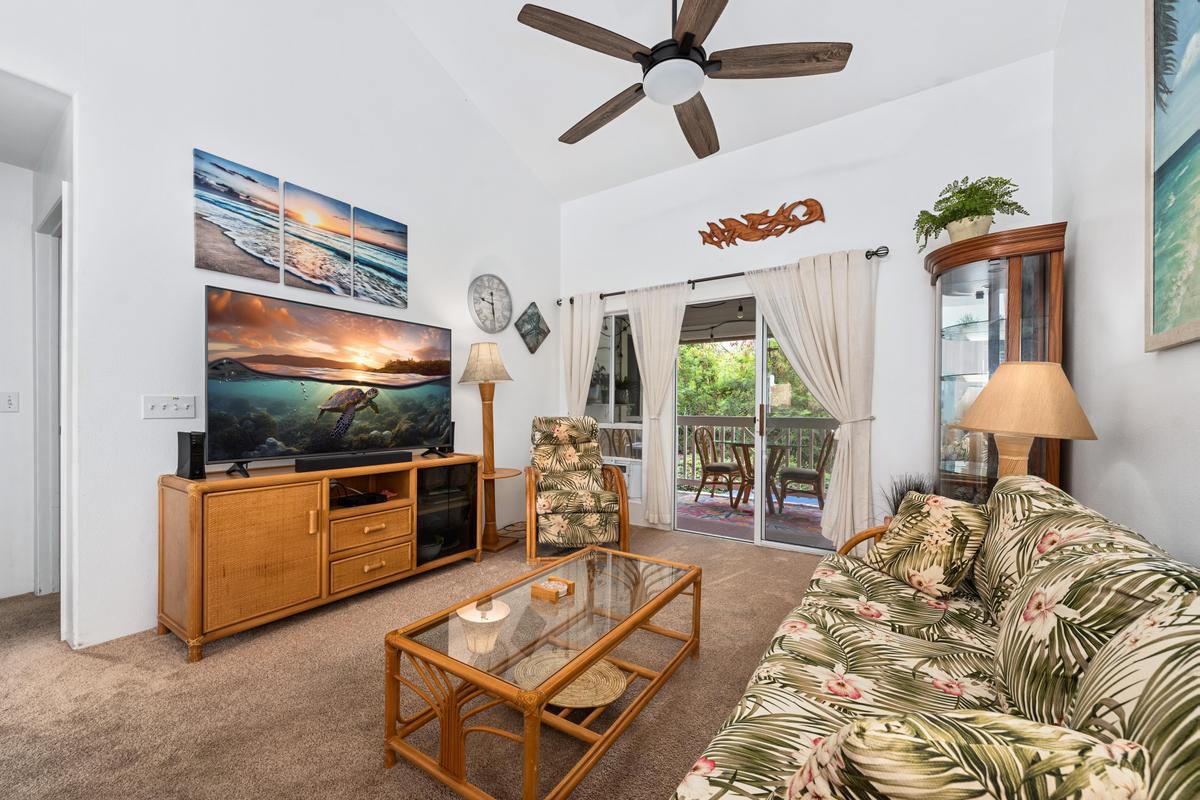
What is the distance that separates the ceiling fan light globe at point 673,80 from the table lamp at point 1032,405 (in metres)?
1.74

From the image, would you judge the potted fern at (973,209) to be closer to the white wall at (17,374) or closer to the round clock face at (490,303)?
the round clock face at (490,303)

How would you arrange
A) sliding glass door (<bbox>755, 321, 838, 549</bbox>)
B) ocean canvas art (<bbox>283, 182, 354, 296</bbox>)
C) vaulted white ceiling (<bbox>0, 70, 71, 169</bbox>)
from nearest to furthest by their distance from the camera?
vaulted white ceiling (<bbox>0, 70, 71, 169</bbox>), ocean canvas art (<bbox>283, 182, 354, 296</bbox>), sliding glass door (<bbox>755, 321, 838, 549</bbox>)

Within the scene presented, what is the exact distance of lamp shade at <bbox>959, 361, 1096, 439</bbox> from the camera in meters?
1.69

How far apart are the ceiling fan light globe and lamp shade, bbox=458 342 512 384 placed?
198cm

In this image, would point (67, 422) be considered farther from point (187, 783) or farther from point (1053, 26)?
point (1053, 26)

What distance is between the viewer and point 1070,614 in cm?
95

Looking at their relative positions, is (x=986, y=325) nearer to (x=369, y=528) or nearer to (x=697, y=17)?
(x=697, y=17)

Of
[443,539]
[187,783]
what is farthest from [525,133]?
[187,783]

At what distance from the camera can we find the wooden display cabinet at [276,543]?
2090mm

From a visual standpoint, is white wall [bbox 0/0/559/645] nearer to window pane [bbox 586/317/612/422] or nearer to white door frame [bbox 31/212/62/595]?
white door frame [bbox 31/212/62/595]

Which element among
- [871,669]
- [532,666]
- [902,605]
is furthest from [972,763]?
[902,605]

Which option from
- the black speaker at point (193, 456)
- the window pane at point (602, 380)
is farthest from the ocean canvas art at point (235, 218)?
the window pane at point (602, 380)

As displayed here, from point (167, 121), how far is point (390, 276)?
4.09 ft

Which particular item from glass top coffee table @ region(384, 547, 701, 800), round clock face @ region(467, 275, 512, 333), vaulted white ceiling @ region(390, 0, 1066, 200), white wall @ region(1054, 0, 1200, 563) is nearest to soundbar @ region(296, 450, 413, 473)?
glass top coffee table @ region(384, 547, 701, 800)
